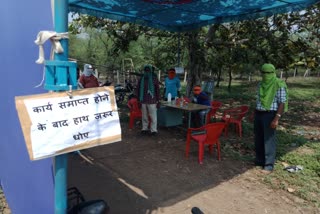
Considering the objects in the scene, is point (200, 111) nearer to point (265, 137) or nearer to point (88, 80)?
point (265, 137)

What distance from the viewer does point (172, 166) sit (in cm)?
509

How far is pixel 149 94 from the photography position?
6.76m

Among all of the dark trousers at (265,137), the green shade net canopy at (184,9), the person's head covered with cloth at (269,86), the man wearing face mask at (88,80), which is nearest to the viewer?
the person's head covered with cloth at (269,86)

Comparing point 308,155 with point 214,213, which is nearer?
point 214,213

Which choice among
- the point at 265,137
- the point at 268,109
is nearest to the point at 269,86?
the point at 268,109

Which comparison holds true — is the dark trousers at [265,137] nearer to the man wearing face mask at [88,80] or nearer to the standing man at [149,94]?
the standing man at [149,94]

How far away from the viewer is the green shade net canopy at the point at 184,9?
539 cm

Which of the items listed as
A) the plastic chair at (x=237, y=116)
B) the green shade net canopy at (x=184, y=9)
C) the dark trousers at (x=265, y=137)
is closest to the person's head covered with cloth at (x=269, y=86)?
the dark trousers at (x=265, y=137)

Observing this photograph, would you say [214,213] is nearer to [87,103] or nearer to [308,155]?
[87,103]

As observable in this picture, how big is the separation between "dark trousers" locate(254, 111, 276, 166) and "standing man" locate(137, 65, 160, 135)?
101 inches

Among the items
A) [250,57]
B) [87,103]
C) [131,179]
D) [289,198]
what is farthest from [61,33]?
[250,57]

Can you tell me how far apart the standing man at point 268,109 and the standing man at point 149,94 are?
2.56 metres

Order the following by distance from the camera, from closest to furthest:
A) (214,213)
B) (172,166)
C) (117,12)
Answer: (214,213)
(172,166)
(117,12)

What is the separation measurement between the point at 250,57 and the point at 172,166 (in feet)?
19.7
